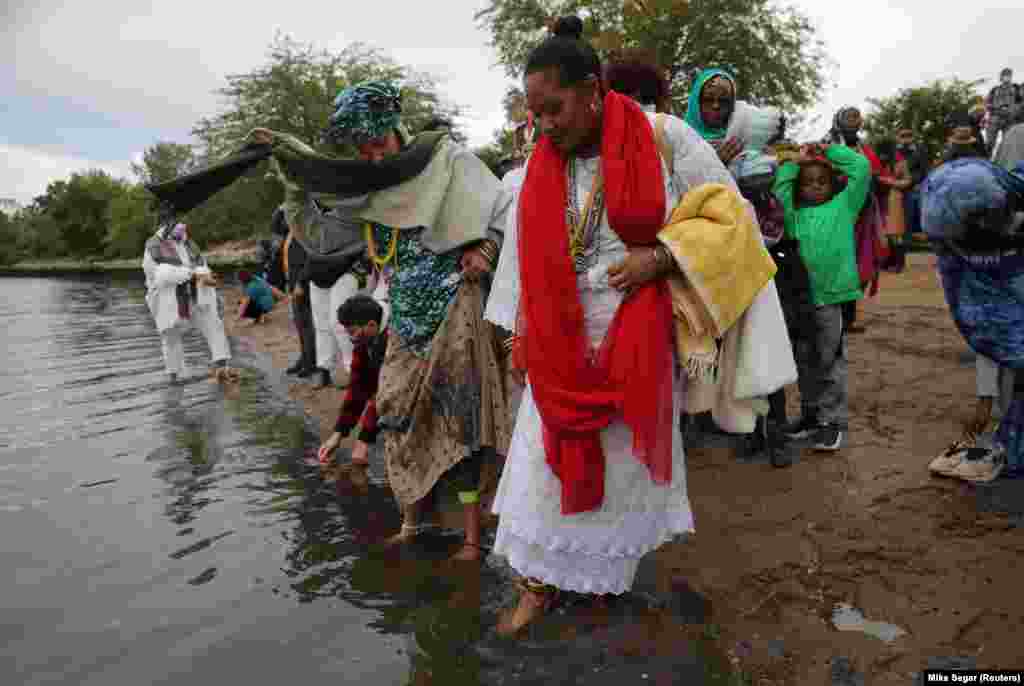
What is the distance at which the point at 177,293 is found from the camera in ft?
27.6

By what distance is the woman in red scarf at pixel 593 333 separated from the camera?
229cm

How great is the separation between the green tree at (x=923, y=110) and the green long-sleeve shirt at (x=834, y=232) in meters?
32.1

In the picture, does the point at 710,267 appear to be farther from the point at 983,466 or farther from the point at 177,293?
the point at 177,293

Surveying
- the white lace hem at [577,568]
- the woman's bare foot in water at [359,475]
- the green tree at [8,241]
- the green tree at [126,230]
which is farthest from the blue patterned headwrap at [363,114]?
the green tree at [8,241]

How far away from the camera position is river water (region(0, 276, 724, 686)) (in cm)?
263

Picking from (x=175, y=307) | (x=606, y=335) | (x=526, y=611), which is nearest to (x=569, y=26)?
(x=606, y=335)

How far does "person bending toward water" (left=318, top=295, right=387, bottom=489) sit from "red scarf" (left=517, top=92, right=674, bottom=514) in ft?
7.07

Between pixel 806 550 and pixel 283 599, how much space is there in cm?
220

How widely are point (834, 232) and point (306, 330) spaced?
19.2ft

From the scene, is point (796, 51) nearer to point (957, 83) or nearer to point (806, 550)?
point (957, 83)

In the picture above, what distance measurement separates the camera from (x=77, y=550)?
12.4ft

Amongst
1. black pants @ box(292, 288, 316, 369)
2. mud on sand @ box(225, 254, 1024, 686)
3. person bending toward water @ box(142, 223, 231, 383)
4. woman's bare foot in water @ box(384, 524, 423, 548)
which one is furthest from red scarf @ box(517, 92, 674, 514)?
person bending toward water @ box(142, 223, 231, 383)

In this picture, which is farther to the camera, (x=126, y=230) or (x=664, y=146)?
(x=126, y=230)

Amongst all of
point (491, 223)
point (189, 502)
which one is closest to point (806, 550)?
point (491, 223)
